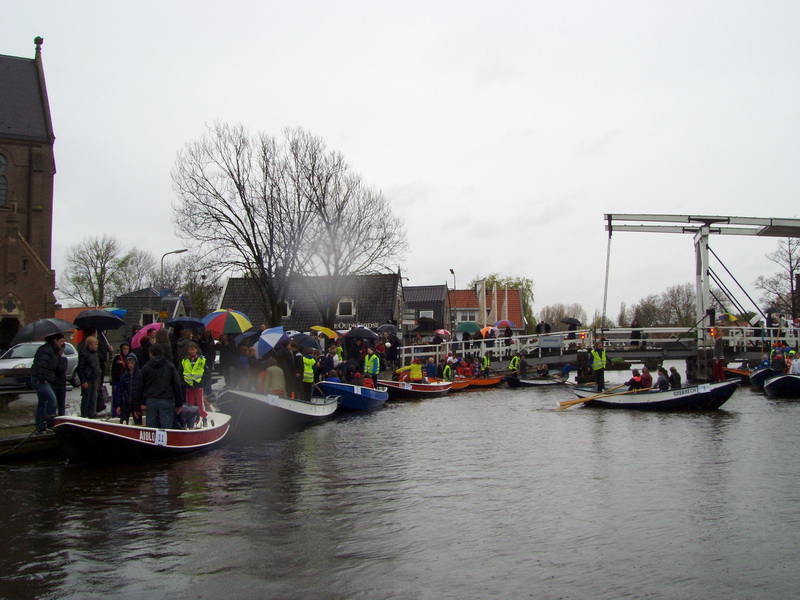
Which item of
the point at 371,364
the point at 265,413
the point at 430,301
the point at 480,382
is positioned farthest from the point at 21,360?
the point at 430,301

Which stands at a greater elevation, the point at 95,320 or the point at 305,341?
the point at 95,320

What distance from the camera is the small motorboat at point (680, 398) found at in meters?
24.1

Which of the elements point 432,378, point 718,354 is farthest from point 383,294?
point 718,354

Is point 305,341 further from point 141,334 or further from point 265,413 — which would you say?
point 141,334

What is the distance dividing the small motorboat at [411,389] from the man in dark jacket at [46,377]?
1594cm

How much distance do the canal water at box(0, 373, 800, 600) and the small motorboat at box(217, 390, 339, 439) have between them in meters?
1.51

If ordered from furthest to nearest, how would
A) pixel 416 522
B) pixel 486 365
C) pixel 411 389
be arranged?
pixel 486 365 → pixel 411 389 → pixel 416 522

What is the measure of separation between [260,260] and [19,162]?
19519 mm

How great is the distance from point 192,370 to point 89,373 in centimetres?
187

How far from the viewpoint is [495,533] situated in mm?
9859

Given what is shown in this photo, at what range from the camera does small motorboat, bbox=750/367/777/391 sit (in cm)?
3183

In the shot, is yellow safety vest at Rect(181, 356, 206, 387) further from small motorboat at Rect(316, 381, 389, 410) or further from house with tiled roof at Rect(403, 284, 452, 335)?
house with tiled roof at Rect(403, 284, 452, 335)

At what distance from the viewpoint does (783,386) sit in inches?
1147

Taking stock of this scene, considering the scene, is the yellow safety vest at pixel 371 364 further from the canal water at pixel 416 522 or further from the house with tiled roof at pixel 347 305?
the house with tiled roof at pixel 347 305
